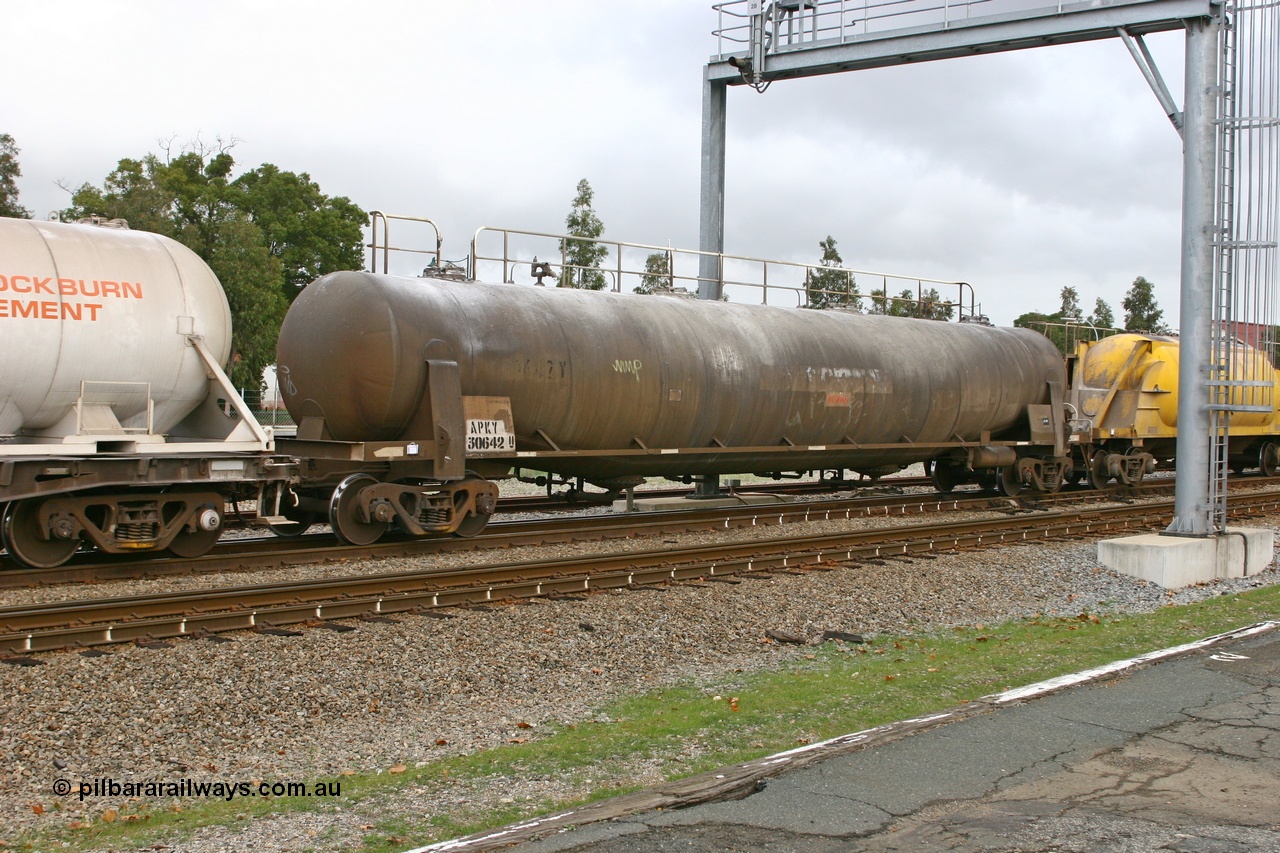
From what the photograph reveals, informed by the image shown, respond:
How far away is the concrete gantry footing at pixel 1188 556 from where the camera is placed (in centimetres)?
1306

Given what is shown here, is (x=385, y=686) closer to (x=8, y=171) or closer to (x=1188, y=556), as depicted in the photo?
(x=1188, y=556)

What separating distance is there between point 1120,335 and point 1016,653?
17.6 meters

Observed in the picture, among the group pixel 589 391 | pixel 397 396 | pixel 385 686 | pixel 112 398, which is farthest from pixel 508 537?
pixel 385 686

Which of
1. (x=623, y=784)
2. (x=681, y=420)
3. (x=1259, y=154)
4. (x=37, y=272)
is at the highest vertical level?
(x=1259, y=154)

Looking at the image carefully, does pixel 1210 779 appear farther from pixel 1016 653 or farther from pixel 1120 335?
pixel 1120 335

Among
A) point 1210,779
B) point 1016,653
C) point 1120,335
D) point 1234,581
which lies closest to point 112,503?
point 1016,653

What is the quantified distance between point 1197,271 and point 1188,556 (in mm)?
3511

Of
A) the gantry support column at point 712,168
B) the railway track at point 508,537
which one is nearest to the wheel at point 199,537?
the railway track at point 508,537

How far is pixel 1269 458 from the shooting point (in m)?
28.3

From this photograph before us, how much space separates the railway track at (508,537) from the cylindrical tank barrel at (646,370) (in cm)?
85

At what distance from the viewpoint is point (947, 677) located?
8062 mm

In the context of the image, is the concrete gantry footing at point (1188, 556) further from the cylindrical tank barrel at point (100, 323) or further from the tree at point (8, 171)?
the tree at point (8, 171)

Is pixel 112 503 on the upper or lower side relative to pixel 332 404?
lower

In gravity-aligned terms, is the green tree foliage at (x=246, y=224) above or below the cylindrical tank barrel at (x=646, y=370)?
above
